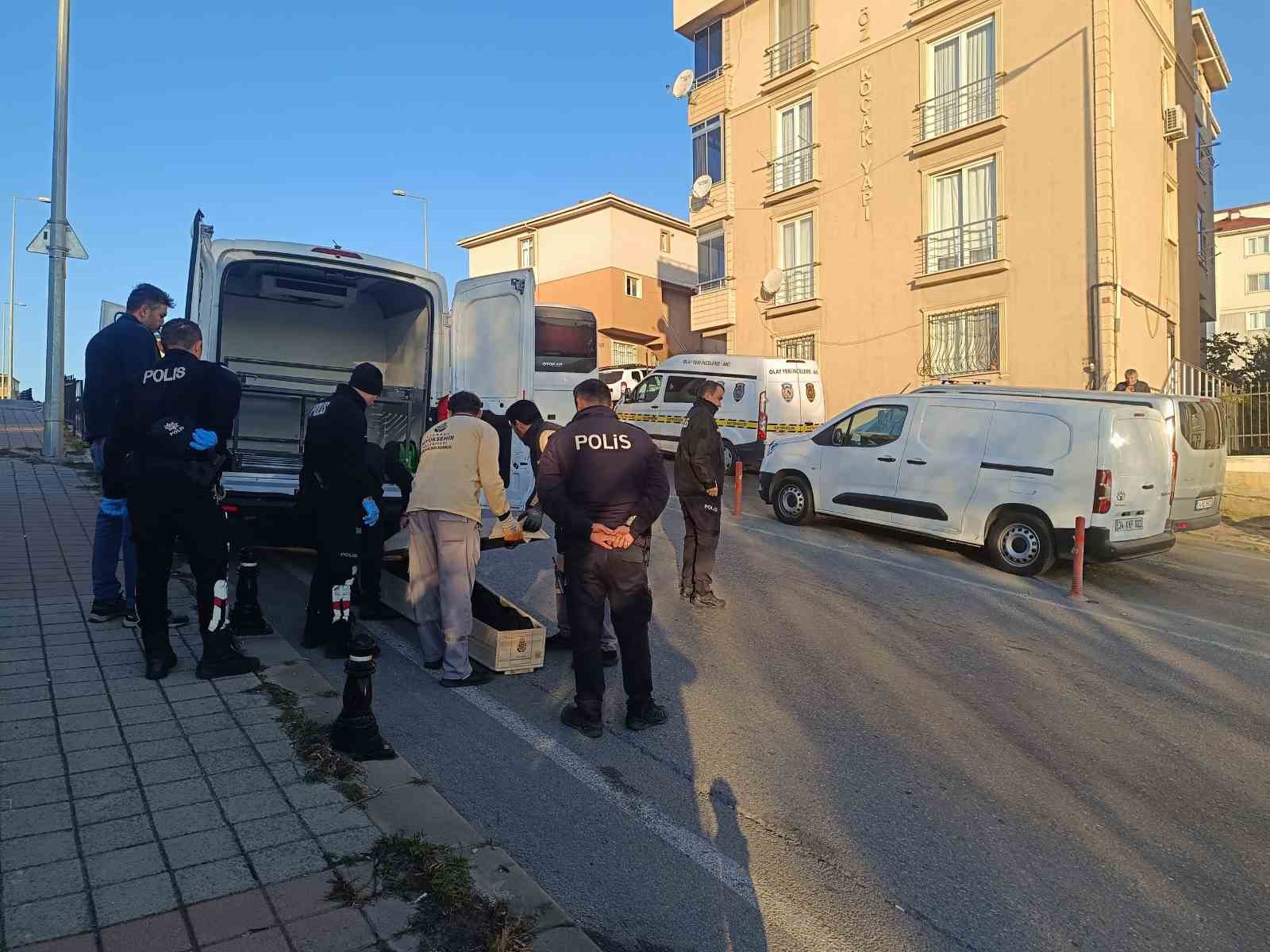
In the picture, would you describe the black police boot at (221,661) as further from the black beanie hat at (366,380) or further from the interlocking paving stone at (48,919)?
the interlocking paving stone at (48,919)

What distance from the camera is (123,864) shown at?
3.05 metres

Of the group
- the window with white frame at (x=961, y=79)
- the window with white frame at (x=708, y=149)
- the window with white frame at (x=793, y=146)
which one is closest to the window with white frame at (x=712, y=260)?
the window with white frame at (x=708, y=149)

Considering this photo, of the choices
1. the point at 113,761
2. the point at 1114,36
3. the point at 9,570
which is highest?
the point at 1114,36

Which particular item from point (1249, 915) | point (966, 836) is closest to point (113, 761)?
point (966, 836)

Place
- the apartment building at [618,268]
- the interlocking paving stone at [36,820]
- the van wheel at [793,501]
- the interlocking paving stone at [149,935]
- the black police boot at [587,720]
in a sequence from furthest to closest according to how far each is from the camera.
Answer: the apartment building at [618,268] → the van wheel at [793,501] → the black police boot at [587,720] → the interlocking paving stone at [36,820] → the interlocking paving stone at [149,935]

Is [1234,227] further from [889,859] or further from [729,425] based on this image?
[889,859]

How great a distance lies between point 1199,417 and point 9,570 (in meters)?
12.0

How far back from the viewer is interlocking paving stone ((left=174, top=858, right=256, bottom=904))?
2.88m

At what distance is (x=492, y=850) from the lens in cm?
329

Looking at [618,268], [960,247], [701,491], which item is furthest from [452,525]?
[618,268]

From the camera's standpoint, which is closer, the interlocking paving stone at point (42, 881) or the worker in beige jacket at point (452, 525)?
the interlocking paving stone at point (42, 881)

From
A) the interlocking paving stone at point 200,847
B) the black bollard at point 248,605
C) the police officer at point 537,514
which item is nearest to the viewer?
the interlocking paving stone at point 200,847

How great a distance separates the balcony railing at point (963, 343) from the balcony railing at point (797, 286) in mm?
3724

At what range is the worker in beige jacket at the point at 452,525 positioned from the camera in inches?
210
